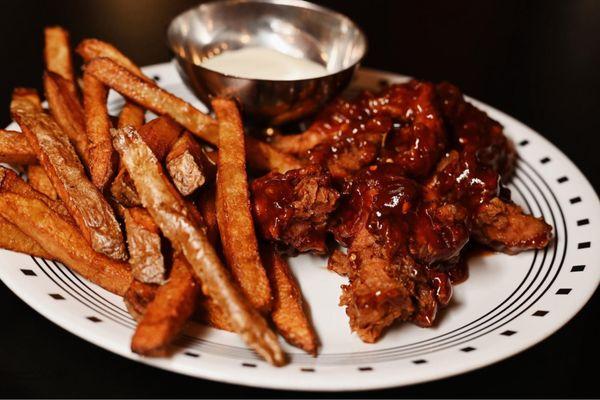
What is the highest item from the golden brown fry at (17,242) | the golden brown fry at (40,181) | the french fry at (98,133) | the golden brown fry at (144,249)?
the french fry at (98,133)

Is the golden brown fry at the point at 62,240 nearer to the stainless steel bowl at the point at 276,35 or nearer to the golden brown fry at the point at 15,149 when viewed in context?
the golden brown fry at the point at 15,149

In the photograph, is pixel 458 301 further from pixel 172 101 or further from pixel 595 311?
pixel 172 101

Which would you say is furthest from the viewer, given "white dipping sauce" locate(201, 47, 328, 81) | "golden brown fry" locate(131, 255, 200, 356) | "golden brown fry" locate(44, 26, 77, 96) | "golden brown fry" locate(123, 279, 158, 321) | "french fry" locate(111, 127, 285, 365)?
"white dipping sauce" locate(201, 47, 328, 81)

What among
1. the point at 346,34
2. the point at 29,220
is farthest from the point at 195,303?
the point at 346,34

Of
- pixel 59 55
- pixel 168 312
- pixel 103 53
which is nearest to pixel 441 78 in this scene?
pixel 103 53

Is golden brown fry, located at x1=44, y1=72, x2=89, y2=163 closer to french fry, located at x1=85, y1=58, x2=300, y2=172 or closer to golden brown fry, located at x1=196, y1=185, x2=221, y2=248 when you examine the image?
french fry, located at x1=85, y1=58, x2=300, y2=172

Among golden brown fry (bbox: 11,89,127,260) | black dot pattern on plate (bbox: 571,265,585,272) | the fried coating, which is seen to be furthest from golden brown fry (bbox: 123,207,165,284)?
black dot pattern on plate (bbox: 571,265,585,272)

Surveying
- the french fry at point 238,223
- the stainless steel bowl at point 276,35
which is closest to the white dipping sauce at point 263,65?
the stainless steel bowl at point 276,35
